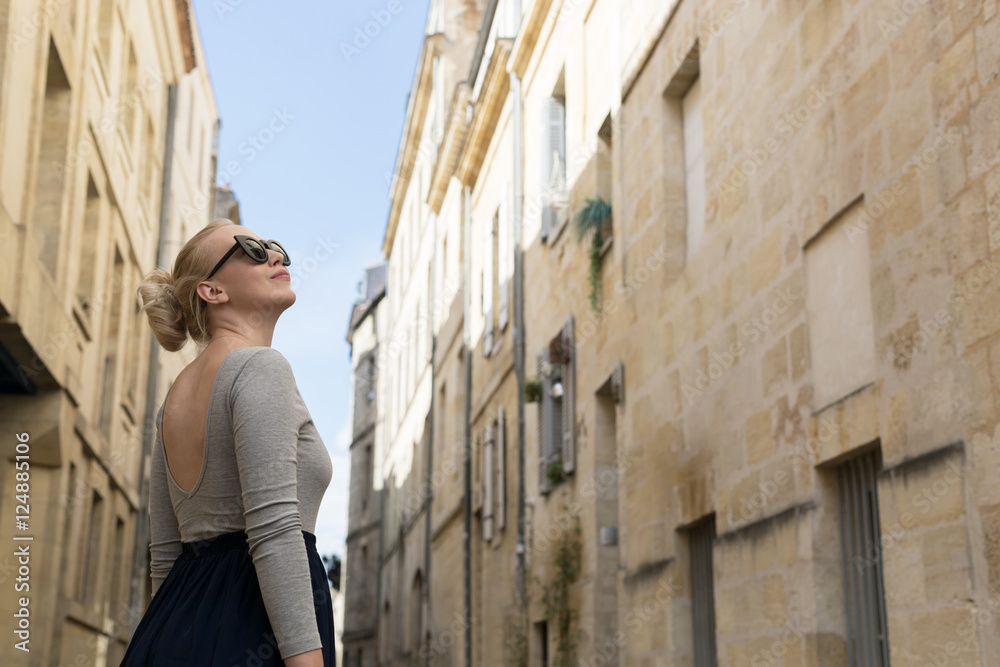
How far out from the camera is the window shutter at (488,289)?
1803 centimetres

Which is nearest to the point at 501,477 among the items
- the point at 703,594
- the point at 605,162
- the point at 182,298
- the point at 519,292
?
the point at 519,292

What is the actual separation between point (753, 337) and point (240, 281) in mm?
5483

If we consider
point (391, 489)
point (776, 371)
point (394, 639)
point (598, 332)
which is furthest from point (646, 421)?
point (391, 489)

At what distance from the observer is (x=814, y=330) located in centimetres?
659

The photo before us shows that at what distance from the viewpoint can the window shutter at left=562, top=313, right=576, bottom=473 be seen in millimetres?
12391

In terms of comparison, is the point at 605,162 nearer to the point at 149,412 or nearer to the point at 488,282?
the point at 488,282

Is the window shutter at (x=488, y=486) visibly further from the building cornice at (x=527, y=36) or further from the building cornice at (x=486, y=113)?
the building cornice at (x=527, y=36)

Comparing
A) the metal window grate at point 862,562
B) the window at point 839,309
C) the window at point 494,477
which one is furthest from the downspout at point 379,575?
the window at point 839,309

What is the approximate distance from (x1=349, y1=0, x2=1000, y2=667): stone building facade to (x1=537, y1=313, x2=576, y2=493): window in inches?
1.7

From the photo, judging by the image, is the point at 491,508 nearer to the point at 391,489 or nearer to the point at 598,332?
the point at 598,332

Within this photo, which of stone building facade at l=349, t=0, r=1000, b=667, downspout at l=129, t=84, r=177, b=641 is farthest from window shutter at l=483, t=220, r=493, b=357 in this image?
downspout at l=129, t=84, r=177, b=641

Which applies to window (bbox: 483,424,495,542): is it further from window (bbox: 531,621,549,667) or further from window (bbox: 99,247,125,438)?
window (bbox: 99,247,125,438)

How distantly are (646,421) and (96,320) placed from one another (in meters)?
8.00

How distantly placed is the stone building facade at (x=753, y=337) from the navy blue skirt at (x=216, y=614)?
3.28 metres
